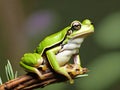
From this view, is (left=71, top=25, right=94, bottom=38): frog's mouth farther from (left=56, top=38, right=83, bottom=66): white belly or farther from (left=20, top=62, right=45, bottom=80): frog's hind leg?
(left=20, top=62, right=45, bottom=80): frog's hind leg

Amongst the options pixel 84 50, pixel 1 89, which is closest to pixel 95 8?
pixel 84 50

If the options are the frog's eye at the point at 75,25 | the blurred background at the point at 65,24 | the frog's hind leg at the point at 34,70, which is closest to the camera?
the frog's hind leg at the point at 34,70

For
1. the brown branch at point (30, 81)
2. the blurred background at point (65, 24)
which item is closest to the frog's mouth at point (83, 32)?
the brown branch at point (30, 81)

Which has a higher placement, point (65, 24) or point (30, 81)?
point (65, 24)

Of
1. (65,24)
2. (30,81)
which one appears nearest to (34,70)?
(30,81)

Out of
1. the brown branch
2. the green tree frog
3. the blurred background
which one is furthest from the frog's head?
the blurred background

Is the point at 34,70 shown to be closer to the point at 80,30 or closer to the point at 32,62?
the point at 32,62

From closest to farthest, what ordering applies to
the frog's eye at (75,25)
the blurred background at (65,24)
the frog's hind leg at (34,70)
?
the frog's hind leg at (34,70) → the frog's eye at (75,25) → the blurred background at (65,24)

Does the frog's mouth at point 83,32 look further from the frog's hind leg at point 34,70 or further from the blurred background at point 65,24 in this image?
the blurred background at point 65,24
